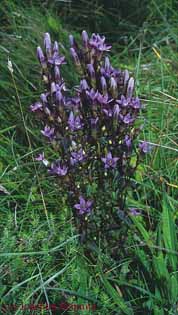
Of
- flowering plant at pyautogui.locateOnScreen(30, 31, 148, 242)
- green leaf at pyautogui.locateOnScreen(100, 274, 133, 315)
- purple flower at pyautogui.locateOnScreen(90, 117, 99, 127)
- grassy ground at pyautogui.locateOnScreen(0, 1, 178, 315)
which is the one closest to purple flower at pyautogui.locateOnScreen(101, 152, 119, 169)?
flowering plant at pyautogui.locateOnScreen(30, 31, 148, 242)

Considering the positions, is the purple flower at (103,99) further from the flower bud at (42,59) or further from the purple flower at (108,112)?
the flower bud at (42,59)

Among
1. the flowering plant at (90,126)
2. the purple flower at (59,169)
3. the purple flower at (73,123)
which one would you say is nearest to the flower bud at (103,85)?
the flowering plant at (90,126)

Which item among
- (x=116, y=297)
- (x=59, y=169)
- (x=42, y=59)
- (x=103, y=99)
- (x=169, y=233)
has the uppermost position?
(x=42, y=59)

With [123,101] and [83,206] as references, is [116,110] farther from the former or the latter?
[83,206]

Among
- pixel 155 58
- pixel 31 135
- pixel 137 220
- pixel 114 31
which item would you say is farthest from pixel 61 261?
pixel 114 31

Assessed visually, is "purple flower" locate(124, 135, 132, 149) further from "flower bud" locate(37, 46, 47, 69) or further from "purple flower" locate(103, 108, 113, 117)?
"flower bud" locate(37, 46, 47, 69)

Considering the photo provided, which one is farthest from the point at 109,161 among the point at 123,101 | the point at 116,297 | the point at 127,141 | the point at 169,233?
the point at 116,297
